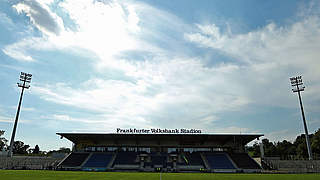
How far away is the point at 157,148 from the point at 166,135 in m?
6.82

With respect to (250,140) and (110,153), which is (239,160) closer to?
(250,140)

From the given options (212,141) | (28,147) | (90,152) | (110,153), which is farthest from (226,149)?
(28,147)

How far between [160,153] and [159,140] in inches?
131

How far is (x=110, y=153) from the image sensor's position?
59125 mm

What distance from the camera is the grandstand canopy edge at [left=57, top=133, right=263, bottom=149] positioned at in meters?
56.0

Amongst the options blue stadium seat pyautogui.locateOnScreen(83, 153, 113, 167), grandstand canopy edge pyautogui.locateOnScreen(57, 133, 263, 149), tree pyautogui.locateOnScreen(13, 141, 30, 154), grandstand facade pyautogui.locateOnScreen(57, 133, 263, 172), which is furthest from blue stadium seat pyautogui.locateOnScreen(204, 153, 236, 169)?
tree pyautogui.locateOnScreen(13, 141, 30, 154)

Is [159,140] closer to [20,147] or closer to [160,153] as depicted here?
[160,153]

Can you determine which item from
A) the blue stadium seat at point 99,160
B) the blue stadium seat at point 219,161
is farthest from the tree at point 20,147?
the blue stadium seat at point 219,161

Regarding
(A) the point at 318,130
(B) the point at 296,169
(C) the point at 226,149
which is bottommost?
(B) the point at 296,169

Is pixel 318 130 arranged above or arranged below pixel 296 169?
above

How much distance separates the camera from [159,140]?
59.7 meters

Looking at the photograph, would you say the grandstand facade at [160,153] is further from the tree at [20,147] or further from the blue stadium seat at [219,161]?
the tree at [20,147]

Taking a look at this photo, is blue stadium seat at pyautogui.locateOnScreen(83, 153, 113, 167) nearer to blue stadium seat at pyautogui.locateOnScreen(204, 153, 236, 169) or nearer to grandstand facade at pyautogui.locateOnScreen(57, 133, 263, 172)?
grandstand facade at pyautogui.locateOnScreen(57, 133, 263, 172)

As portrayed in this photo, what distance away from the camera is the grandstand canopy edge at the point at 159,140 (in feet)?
184
